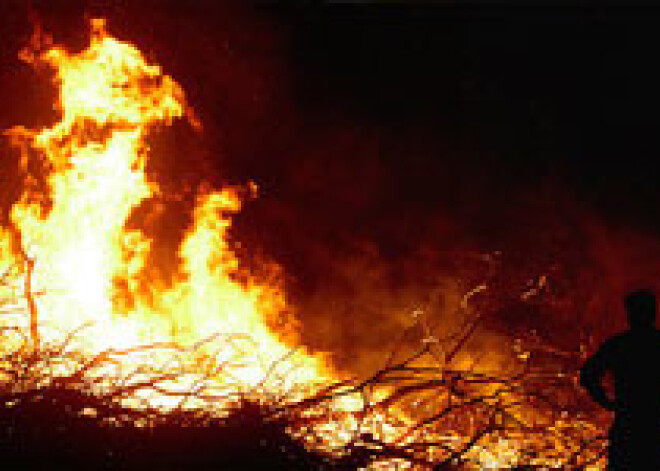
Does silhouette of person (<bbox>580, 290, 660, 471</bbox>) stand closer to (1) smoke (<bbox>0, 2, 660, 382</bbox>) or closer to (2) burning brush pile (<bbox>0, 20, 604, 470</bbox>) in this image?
(2) burning brush pile (<bbox>0, 20, 604, 470</bbox>)

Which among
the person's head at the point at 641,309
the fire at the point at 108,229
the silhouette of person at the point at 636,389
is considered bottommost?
the silhouette of person at the point at 636,389

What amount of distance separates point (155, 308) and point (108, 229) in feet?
3.19

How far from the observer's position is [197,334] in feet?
27.9

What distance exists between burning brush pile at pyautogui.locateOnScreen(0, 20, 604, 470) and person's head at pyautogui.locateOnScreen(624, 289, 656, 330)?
1011mm

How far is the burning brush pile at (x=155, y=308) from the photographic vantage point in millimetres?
6359

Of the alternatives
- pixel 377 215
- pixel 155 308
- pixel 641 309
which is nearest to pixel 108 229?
pixel 155 308

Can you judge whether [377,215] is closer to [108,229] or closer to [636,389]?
[108,229]

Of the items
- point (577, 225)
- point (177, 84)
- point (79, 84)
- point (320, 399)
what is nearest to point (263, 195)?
point (177, 84)

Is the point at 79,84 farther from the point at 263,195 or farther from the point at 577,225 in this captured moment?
the point at 577,225

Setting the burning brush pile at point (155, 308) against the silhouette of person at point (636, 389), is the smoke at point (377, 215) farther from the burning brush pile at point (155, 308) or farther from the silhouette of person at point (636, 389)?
the silhouette of person at point (636, 389)

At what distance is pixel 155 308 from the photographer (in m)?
8.77

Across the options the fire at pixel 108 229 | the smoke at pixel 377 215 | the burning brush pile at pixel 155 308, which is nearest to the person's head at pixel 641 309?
the burning brush pile at pixel 155 308

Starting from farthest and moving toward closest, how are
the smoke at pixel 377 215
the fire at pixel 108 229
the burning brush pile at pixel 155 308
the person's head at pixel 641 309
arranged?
the smoke at pixel 377 215 → the fire at pixel 108 229 → the burning brush pile at pixel 155 308 → the person's head at pixel 641 309

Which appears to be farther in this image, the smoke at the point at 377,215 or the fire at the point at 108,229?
the smoke at the point at 377,215
